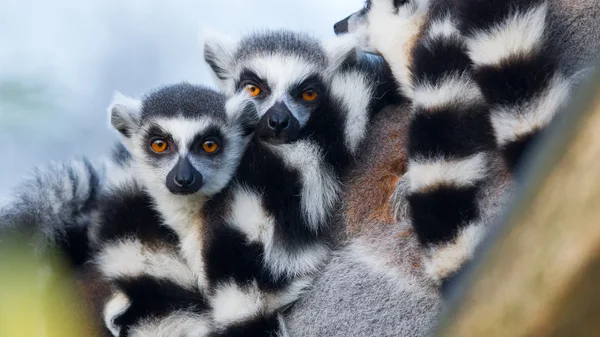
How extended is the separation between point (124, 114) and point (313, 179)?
930 millimetres

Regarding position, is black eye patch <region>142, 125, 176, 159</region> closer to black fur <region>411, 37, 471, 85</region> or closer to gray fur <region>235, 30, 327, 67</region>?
gray fur <region>235, 30, 327, 67</region>

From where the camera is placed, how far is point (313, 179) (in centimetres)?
241

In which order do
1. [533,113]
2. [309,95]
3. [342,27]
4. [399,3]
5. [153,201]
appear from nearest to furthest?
[533,113] < [153,201] < [309,95] < [399,3] < [342,27]

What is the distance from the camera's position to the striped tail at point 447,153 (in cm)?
217

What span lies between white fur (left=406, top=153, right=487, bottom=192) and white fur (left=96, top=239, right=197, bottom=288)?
0.84 meters

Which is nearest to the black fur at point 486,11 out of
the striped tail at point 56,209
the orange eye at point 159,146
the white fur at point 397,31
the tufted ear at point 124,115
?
the white fur at point 397,31

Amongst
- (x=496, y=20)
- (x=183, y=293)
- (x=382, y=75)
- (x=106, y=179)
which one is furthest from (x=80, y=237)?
(x=496, y=20)

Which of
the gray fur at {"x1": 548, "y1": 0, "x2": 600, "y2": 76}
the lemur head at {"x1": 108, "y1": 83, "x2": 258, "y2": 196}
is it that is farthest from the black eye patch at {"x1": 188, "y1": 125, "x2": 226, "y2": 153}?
the gray fur at {"x1": 548, "y1": 0, "x2": 600, "y2": 76}

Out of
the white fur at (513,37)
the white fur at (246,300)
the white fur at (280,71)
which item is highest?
the white fur at (513,37)

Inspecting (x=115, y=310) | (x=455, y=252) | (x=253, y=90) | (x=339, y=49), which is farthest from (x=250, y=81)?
(x=455, y=252)

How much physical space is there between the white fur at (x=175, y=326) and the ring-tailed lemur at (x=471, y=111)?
31.1 inches

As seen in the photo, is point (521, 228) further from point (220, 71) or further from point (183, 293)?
point (220, 71)

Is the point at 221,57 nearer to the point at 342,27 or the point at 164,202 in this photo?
the point at 342,27

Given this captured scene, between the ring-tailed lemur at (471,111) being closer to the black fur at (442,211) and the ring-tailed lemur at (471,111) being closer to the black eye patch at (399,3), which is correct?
the black fur at (442,211)
